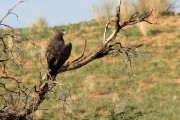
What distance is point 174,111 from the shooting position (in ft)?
47.3

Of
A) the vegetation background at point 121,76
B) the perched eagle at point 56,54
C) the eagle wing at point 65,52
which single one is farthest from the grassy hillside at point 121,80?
the eagle wing at point 65,52

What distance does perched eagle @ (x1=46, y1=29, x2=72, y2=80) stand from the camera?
7.48 metres

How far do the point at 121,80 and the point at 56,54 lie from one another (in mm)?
10904

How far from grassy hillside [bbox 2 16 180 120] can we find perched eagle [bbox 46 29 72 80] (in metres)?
2.62

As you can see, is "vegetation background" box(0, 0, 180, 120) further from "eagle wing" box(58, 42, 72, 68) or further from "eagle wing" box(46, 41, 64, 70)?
"eagle wing" box(58, 42, 72, 68)

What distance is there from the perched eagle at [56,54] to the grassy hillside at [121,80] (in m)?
2.62

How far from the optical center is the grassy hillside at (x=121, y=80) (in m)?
14.9

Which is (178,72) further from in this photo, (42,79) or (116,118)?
(42,79)

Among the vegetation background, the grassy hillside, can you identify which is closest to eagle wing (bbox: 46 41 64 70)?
the vegetation background

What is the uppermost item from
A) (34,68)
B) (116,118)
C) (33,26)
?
(33,26)

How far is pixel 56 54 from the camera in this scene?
26.4ft

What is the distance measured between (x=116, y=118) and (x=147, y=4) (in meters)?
14.3

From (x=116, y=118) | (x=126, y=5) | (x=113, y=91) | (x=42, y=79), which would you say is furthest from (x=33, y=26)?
(x=42, y=79)

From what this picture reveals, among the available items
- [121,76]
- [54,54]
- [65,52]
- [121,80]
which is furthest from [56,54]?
[121,76]
